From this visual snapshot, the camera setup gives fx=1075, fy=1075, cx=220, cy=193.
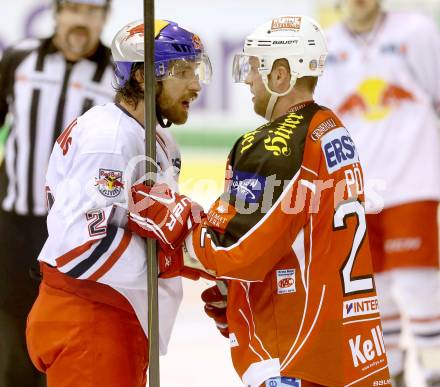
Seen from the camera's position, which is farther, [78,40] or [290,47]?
[78,40]

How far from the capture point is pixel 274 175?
2475mm

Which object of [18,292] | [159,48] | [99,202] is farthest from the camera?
[18,292]

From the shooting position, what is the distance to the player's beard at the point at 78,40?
4078mm

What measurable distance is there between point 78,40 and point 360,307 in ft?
6.42

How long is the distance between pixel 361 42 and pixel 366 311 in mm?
2583

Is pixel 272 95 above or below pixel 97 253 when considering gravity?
above

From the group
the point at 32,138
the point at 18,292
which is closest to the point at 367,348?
the point at 18,292

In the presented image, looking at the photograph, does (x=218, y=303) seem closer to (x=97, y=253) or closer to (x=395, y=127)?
(x=97, y=253)

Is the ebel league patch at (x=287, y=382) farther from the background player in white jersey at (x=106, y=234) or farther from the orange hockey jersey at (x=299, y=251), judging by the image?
the background player in white jersey at (x=106, y=234)

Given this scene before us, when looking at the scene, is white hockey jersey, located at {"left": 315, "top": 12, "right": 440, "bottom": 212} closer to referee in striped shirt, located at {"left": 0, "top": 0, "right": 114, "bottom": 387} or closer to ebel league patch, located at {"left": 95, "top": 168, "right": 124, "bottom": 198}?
referee in striped shirt, located at {"left": 0, "top": 0, "right": 114, "bottom": 387}

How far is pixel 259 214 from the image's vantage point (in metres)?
2.47

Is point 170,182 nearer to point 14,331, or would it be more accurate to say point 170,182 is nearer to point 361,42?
point 14,331

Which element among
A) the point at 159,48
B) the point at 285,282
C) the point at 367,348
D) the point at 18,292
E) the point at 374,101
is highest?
the point at 159,48

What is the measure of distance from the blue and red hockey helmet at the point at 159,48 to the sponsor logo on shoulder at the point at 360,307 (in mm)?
720
